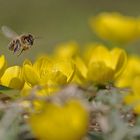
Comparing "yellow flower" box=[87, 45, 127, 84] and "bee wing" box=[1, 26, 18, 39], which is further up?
"bee wing" box=[1, 26, 18, 39]

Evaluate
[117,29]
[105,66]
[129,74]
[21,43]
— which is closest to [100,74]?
[105,66]

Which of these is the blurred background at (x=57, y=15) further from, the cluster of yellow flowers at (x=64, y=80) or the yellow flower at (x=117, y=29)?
the cluster of yellow flowers at (x=64, y=80)

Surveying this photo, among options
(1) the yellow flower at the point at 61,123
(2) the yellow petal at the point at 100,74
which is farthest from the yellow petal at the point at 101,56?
(1) the yellow flower at the point at 61,123

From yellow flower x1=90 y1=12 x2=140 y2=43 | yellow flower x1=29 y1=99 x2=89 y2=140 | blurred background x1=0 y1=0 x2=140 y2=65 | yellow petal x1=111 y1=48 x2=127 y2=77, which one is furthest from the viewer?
blurred background x1=0 y1=0 x2=140 y2=65

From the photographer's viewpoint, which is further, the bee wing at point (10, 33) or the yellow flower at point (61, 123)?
the bee wing at point (10, 33)

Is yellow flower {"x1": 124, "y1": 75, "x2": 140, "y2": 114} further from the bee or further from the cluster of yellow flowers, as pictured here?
the bee

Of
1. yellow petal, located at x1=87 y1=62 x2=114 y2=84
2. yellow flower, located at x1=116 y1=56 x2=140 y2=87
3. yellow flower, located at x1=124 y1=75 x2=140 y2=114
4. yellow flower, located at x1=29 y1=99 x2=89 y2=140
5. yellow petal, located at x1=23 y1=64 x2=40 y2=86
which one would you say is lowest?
yellow flower, located at x1=29 y1=99 x2=89 y2=140

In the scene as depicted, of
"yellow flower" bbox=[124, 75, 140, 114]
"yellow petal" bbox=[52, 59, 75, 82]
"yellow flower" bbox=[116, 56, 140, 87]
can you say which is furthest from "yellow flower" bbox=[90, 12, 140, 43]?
"yellow flower" bbox=[124, 75, 140, 114]

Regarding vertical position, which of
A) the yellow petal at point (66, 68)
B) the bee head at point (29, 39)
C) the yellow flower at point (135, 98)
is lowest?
the yellow flower at point (135, 98)

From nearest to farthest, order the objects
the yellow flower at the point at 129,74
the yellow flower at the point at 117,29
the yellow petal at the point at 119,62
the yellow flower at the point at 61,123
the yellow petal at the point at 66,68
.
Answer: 1. the yellow flower at the point at 61,123
2. the yellow petal at the point at 66,68
3. the yellow petal at the point at 119,62
4. the yellow flower at the point at 129,74
5. the yellow flower at the point at 117,29
